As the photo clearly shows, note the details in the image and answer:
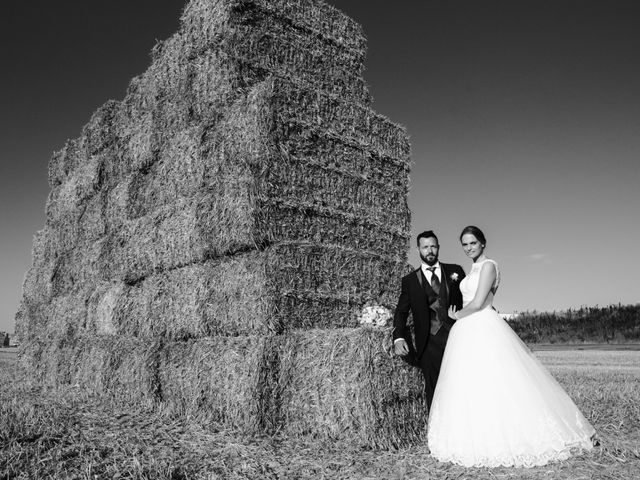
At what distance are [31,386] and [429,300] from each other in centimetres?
811

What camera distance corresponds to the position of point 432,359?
190 inches

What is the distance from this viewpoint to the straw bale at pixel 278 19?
22.3 ft

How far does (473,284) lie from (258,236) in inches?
92.6

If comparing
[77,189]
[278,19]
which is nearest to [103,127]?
[77,189]

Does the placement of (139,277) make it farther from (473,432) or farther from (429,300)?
(473,432)

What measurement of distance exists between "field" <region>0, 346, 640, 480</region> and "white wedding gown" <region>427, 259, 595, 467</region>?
13 centimetres

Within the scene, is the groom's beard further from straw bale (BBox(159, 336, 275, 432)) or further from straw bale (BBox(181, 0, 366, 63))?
straw bale (BBox(181, 0, 366, 63))

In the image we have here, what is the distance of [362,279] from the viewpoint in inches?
254

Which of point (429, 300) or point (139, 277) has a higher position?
point (139, 277)

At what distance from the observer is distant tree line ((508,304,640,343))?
84.4 ft

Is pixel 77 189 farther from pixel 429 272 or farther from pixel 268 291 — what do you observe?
pixel 429 272

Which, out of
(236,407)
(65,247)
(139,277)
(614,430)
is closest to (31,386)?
(65,247)

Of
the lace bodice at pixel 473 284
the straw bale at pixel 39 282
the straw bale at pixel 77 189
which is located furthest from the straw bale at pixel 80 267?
the lace bodice at pixel 473 284

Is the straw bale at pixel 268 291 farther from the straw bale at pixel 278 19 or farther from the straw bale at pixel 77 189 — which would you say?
the straw bale at pixel 77 189
